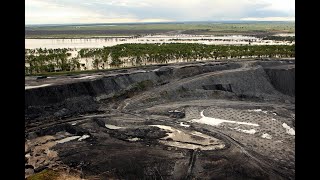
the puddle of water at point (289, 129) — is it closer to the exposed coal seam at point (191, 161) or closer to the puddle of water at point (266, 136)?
the puddle of water at point (266, 136)

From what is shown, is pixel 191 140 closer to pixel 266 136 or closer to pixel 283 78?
pixel 266 136

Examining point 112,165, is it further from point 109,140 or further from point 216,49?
point 216,49

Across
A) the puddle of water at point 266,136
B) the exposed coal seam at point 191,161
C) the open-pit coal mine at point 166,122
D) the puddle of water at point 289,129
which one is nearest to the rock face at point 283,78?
the open-pit coal mine at point 166,122

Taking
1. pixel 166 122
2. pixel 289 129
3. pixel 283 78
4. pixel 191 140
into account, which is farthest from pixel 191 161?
pixel 283 78

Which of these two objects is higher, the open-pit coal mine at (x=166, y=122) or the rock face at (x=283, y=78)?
the rock face at (x=283, y=78)

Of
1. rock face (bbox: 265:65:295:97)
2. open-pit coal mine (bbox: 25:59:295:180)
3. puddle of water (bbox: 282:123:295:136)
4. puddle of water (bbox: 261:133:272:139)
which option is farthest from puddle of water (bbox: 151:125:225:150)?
rock face (bbox: 265:65:295:97)

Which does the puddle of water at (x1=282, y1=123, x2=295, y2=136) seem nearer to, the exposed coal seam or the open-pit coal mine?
the open-pit coal mine
